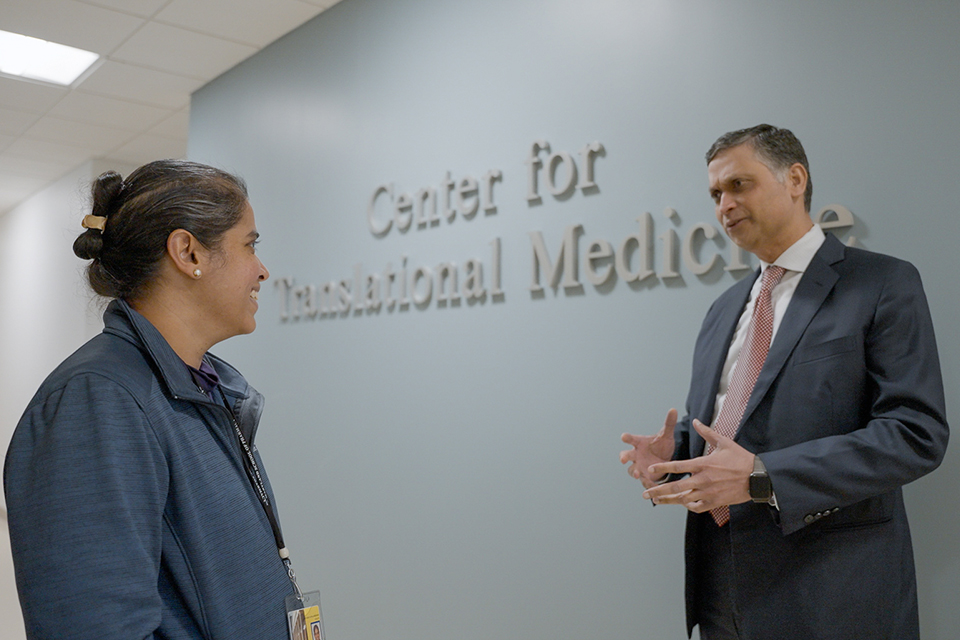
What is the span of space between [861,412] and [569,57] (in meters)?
1.44

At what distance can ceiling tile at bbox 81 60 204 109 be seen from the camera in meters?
4.35

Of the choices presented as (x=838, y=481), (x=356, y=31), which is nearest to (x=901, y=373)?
(x=838, y=481)

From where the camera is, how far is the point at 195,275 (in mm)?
1190

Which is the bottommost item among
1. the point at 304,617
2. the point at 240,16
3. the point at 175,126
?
the point at 304,617

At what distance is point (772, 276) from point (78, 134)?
17.6ft

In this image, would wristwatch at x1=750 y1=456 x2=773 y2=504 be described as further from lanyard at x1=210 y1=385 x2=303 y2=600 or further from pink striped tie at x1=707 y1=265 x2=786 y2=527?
lanyard at x1=210 y1=385 x2=303 y2=600

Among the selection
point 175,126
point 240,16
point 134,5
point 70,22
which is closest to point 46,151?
point 175,126

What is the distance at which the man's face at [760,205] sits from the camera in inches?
63.9

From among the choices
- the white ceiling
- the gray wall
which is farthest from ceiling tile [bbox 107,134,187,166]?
the gray wall

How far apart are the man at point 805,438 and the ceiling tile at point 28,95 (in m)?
4.43

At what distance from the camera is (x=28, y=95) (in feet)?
15.9

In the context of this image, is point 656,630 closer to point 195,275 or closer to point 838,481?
point 838,481

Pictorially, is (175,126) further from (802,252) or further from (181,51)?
(802,252)

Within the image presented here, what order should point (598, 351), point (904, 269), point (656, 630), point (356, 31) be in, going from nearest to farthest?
point (904, 269) → point (656, 630) → point (598, 351) → point (356, 31)
